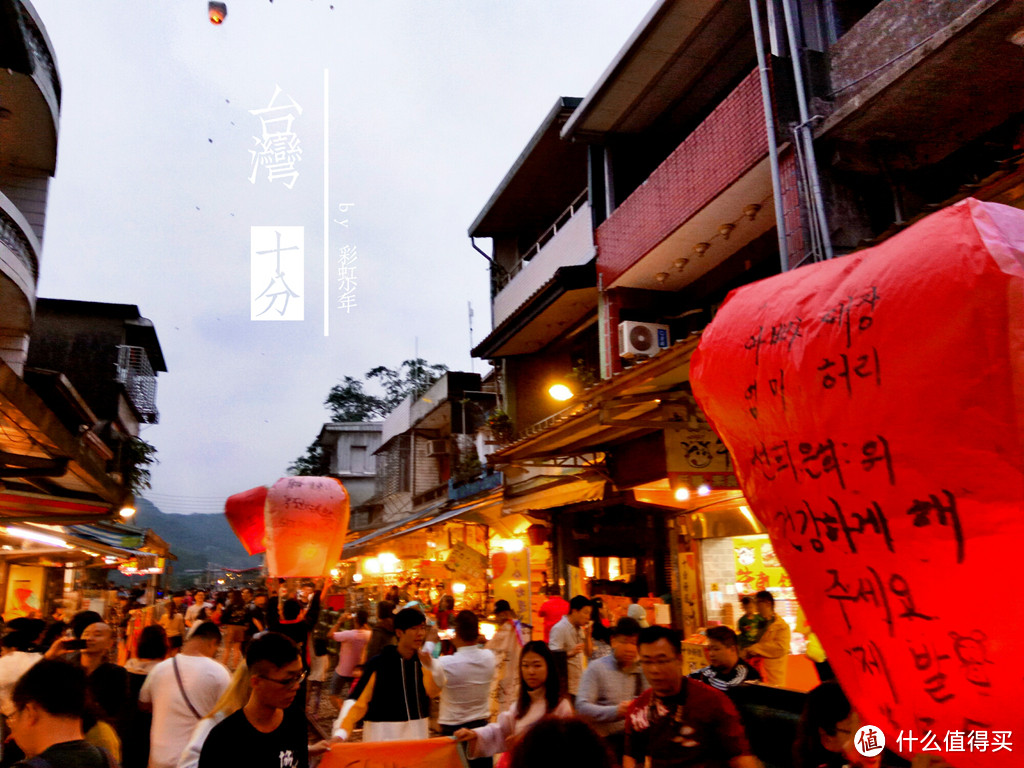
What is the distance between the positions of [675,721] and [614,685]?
1878 mm

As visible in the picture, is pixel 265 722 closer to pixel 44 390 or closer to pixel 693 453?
pixel 693 453

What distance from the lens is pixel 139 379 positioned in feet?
98.1

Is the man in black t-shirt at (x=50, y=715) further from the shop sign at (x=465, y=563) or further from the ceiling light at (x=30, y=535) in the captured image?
the ceiling light at (x=30, y=535)

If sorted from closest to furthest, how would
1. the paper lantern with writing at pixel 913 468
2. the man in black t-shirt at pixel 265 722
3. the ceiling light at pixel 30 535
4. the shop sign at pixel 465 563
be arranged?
1. the paper lantern with writing at pixel 913 468
2. the man in black t-shirt at pixel 265 722
3. the ceiling light at pixel 30 535
4. the shop sign at pixel 465 563

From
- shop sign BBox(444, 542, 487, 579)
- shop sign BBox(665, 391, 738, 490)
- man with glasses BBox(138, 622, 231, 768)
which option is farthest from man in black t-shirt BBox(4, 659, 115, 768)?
shop sign BBox(444, 542, 487, 579)

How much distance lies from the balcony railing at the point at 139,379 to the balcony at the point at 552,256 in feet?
54.1

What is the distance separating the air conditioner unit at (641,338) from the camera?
12469mm

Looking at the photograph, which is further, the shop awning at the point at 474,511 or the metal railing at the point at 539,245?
the shop awning at the point at 474,511

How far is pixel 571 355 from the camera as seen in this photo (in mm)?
17234

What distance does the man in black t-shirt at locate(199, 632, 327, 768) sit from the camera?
3344 millimetres

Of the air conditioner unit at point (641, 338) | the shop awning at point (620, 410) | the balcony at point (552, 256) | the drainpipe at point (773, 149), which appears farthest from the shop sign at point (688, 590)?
the balcony at point (552, 256)

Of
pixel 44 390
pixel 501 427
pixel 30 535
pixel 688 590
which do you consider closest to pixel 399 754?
pixel 688 590

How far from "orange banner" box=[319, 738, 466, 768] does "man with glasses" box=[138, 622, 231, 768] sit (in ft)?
3.76

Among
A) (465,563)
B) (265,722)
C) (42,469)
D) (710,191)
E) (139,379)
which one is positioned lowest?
(265,722)
